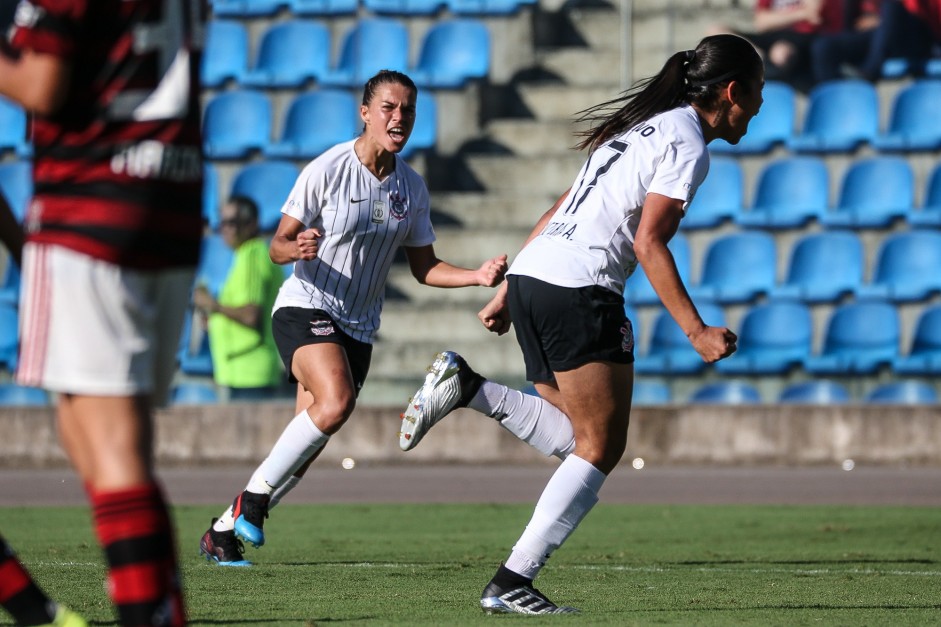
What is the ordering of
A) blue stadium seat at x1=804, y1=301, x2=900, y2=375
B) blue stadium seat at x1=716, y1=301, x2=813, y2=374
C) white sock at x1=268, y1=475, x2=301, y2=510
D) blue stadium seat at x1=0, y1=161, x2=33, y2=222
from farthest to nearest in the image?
blue stadium seat at x1=0, y1=161, x2=33, y2=222 < blue stadium seat at x1=716, y1=301, x2=813, y2=374 < blue stadium seat at x1=804, y1=301, x2=900, y2=375 < white sock at x1=268, y1=475, x2=301, y2=510

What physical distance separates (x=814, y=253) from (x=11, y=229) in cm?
1205

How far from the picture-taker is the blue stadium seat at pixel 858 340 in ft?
47.9

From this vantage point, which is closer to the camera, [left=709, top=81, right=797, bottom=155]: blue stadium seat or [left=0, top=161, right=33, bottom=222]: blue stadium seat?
[left=709, top=81, right=797, bottom=155]: blue stadium seat

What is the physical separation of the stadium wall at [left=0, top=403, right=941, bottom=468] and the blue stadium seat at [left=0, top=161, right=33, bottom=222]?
144 inches

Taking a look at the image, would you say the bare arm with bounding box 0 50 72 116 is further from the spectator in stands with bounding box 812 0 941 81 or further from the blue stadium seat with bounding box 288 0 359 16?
the blue stadium seat with bounding box 288 0 359 16

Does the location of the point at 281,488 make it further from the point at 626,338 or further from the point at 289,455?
the point at 626,338

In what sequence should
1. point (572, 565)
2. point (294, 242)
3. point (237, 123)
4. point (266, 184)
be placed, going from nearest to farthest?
point (294, 242) → point (572, 565) → point (266, 184) → point (237, 123)

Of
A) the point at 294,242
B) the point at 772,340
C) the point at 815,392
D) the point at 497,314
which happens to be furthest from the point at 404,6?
the point at 497,314

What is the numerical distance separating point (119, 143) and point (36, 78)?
0.23 m

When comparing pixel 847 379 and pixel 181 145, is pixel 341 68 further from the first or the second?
pixel 181 145

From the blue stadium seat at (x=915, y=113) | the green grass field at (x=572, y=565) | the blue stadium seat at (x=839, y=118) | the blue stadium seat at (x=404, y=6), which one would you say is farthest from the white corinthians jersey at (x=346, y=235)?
the blue stadium seat at (x=404, y=6)

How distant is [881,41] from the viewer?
16156mm

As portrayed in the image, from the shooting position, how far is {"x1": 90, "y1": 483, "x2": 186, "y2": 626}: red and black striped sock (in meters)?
3.35

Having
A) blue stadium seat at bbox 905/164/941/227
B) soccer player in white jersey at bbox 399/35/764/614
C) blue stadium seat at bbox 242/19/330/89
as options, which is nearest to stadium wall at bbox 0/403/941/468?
blue stadium seat at bbox 905/164/941/227
